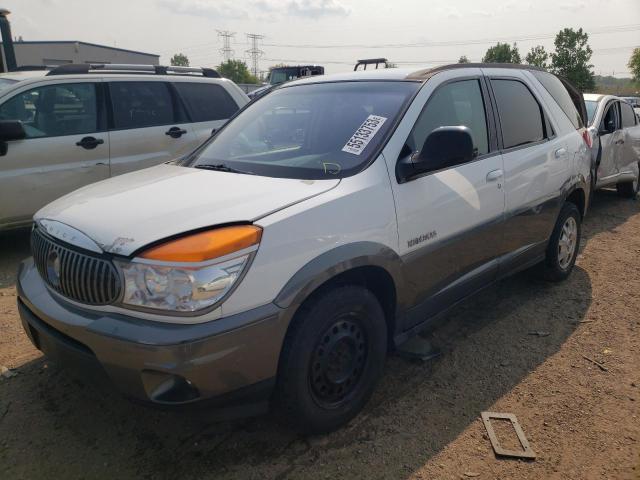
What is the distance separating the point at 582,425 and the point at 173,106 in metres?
5.33

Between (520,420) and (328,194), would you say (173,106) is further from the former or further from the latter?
(520,420)

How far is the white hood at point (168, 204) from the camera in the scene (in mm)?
2127

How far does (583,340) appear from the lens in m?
3.62

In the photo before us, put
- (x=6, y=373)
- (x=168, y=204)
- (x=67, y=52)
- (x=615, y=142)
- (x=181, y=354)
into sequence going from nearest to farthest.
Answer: (x=181, y=354)
(x=168, y=204)
(x=6, y=373)
(x=615, y=142)
(x=67, y=52)

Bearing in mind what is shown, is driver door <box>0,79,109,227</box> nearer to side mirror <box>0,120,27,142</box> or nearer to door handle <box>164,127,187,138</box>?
side mirror <box>0,120,27,142</box>

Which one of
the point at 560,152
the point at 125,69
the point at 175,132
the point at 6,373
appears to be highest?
the point at 125,69

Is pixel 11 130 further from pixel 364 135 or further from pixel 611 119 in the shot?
pixel 611 119

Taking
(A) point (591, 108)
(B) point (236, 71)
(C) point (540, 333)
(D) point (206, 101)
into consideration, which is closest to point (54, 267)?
(C) point (540, 333)

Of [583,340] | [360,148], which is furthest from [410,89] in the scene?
[583,340]

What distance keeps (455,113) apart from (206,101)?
4018mm

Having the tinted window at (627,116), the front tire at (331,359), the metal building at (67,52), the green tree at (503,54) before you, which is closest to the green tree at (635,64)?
the green tree at (503,54)

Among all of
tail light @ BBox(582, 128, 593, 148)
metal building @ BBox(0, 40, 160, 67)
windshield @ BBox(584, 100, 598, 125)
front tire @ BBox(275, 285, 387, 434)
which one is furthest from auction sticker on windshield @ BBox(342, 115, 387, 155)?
metal building @ BBox(0, 40, 160, 67)

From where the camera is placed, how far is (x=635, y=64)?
198ft

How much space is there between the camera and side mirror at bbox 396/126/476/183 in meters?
2.66
